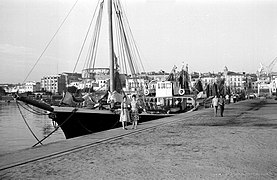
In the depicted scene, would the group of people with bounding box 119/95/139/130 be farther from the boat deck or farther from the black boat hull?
the black boat hull

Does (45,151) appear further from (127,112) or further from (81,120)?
(81,120)

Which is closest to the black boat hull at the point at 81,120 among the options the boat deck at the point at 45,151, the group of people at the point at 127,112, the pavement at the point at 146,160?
the group of people at the point at 127,112

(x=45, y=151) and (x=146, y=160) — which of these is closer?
(x=146, y=160)

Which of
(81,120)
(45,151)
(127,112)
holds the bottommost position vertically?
(81,120)

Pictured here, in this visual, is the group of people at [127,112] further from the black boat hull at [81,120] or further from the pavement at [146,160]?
the black boat hull at [81,120]

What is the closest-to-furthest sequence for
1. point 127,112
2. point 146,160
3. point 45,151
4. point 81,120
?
point 146,160 < point 45,151 < point 127,112 < point 81,120

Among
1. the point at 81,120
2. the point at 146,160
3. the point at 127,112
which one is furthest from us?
the point at 81,120

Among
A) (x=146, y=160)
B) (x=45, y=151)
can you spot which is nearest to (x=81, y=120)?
(x=45, y=151)

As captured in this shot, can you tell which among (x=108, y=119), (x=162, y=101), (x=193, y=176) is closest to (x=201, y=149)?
(x=193, y=176)

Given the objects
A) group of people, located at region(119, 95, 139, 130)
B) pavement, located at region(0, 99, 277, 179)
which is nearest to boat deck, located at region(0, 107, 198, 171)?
pavement, located at region(0, 99, 277, 179)

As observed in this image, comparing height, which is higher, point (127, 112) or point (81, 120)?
point (127, 112)

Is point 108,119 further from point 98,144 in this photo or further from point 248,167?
point 248,167

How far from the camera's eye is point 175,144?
10.3 m

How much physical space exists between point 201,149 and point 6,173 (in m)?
5.30
